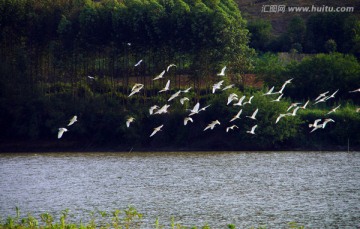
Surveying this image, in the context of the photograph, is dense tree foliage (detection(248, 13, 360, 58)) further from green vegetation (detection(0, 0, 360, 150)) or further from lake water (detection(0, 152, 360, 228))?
lake water (detection(0, 152, 360, 228))

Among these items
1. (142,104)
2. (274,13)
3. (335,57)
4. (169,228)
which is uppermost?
(274,13)

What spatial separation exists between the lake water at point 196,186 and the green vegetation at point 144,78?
8.07 ft

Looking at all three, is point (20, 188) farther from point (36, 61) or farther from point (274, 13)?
point (274, 13)

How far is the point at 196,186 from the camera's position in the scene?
134 ft

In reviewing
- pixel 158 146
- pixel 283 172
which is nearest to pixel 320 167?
pixel 283 172

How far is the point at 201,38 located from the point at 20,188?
2132 centimetres

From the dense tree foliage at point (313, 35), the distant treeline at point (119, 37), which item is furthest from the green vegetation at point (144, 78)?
the dense tree foliage at point (313, 35)

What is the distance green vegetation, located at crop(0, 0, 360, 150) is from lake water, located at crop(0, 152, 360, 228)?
2.46 m

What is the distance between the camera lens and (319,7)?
8438 cm

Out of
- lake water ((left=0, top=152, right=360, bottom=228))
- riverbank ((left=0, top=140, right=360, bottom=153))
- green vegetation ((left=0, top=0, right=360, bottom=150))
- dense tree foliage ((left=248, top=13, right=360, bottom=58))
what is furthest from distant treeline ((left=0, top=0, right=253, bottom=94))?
dense tree foliage ((left=248, top=13, right=360, bottom=58))

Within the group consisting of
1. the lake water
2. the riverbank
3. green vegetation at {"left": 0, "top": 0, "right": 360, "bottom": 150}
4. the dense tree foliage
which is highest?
the dense tree foliage

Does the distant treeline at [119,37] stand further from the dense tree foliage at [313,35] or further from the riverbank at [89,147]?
the dense tree foliage at [313,35]

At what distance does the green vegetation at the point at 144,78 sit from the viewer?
56938 mm

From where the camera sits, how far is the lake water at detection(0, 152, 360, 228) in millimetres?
32875
